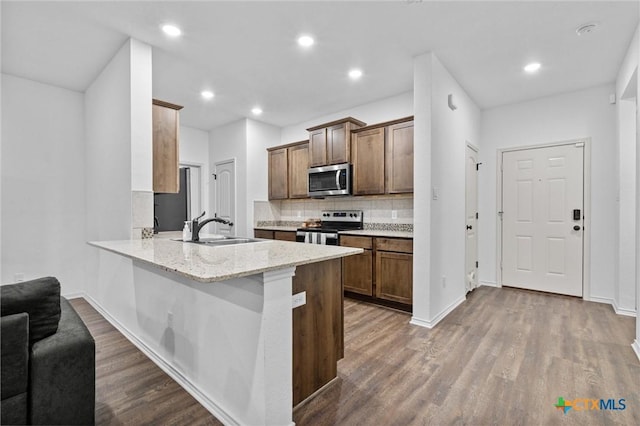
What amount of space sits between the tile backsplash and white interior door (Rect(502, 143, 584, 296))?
160 centimetres

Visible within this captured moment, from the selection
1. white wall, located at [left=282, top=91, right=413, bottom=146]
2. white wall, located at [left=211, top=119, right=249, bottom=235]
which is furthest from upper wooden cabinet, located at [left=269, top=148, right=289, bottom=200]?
white wall, located at [left=282, top=91, right=413, bottom=146]

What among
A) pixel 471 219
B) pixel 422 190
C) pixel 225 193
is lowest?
pixel 471 219

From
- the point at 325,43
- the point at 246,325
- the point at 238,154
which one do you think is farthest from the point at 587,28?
the point at 238,154

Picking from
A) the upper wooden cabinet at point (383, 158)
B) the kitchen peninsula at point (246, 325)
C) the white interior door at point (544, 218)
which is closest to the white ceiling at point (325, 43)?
the upper wooden cabinet at point (383, 158)

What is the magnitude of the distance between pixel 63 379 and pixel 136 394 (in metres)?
0.71

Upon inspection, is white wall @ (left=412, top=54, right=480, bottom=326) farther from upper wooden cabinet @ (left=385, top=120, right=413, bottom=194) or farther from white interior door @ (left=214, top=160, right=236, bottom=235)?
white interior door @ (left=214, top=160, right=236, bottom=235)

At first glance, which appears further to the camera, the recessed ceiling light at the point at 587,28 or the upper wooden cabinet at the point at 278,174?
the upper wooden cabinet at the point at 278,174

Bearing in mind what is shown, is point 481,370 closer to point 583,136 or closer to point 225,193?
point 583,136

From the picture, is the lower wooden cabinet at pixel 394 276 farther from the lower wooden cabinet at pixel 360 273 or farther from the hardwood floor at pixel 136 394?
the hardwood floor at pixel 136 394

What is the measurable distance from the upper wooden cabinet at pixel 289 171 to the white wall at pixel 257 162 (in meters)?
0.12

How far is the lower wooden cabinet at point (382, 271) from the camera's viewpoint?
11.3 ft

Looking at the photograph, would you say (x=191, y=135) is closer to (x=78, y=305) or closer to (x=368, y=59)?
(x=78, y=305)

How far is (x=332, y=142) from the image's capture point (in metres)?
4.49

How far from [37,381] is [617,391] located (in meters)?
3.20
